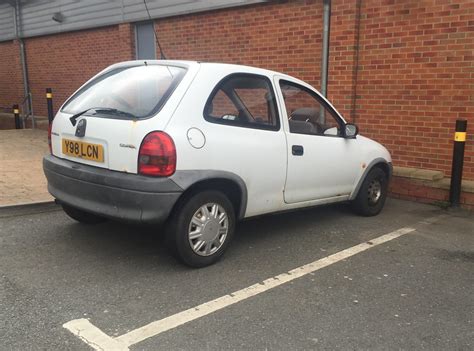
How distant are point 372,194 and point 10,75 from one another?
14.1 meters

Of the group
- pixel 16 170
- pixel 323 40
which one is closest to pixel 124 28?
pixel 16 170

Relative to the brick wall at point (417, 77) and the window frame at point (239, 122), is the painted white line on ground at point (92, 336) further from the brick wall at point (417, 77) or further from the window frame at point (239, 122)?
the brick wall at point (417, 77)

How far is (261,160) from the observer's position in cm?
428

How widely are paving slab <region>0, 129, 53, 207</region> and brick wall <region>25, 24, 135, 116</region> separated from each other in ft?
6.09

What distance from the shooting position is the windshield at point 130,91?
3865 mm

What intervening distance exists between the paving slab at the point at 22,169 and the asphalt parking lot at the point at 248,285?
555 millimetres

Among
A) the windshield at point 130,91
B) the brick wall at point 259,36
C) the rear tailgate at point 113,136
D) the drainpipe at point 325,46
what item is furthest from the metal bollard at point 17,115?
the rear tailgate at point 113,136

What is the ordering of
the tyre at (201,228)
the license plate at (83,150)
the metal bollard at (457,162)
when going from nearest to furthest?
the tyre at (201,228)
the license plate at (83,150)
the metal bollard at (457,162)

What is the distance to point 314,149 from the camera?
189 inches

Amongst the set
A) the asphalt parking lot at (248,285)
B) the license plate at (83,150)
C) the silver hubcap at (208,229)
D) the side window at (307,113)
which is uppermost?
the side window at (307,113)

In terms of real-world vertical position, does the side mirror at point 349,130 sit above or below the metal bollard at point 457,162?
above

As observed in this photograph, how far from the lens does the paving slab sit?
19.6 feet

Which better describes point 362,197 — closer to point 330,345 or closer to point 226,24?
point 330,345

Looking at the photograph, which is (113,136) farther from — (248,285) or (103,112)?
(248,285)
